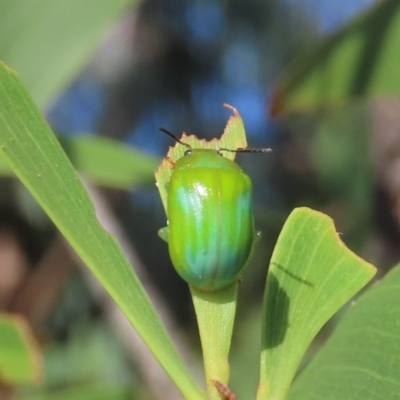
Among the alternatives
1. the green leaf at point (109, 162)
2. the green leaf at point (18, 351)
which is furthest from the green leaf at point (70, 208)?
the green leaf at point (109, 162)

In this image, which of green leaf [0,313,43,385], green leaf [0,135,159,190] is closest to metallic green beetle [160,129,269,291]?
green leaf [0,313,43,385]

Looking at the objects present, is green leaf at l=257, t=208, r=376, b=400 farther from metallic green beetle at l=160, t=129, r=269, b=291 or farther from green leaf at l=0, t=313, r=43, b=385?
green leaf at l=0, t=313, r=43, b=385

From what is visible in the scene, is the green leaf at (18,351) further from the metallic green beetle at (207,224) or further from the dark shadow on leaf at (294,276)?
the dark shadow on leaf at (294,276)

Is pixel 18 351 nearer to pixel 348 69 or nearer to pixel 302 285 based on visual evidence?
pixel 302 285

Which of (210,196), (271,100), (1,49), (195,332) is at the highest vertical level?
(1,49)

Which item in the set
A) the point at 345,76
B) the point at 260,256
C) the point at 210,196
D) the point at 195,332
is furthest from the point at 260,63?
the point at 210,196

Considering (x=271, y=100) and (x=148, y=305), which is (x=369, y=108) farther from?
(x=148, y=305)
